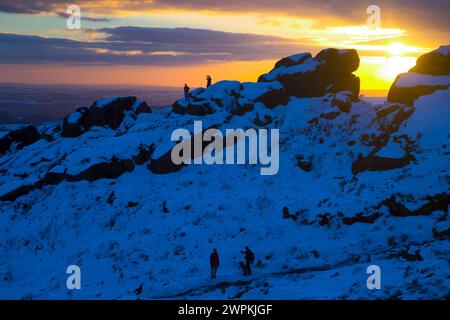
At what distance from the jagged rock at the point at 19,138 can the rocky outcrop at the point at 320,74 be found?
29.7 m

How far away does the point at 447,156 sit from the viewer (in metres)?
27.6

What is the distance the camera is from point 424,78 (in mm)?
36719

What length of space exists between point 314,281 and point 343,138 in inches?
811

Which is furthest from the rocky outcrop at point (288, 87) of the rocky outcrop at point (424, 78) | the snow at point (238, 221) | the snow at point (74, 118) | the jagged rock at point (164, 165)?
the snow at point (74, 118)

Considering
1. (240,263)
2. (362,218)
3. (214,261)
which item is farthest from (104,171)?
(362,218)

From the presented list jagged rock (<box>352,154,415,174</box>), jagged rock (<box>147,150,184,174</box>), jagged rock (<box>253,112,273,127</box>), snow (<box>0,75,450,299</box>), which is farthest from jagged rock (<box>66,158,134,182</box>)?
jagged rock (<box>352,154,415,174</box>)

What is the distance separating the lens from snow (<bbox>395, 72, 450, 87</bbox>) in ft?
117

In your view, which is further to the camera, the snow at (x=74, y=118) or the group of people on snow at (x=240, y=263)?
the snow at (x=74, y=118)

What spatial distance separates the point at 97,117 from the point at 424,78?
112 feet

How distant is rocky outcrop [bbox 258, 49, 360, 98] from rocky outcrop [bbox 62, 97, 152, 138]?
1715 centimetres

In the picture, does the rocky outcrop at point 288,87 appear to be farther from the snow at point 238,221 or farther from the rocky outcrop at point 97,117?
the rocky outcrop at point 97,117

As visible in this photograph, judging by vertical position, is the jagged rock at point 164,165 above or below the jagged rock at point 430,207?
above

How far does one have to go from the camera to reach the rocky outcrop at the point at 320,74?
44.6m

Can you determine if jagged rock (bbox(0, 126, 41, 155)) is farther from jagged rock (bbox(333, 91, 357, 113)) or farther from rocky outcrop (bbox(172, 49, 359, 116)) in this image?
jagged rock (bbox(333, 91, 357, 113))
